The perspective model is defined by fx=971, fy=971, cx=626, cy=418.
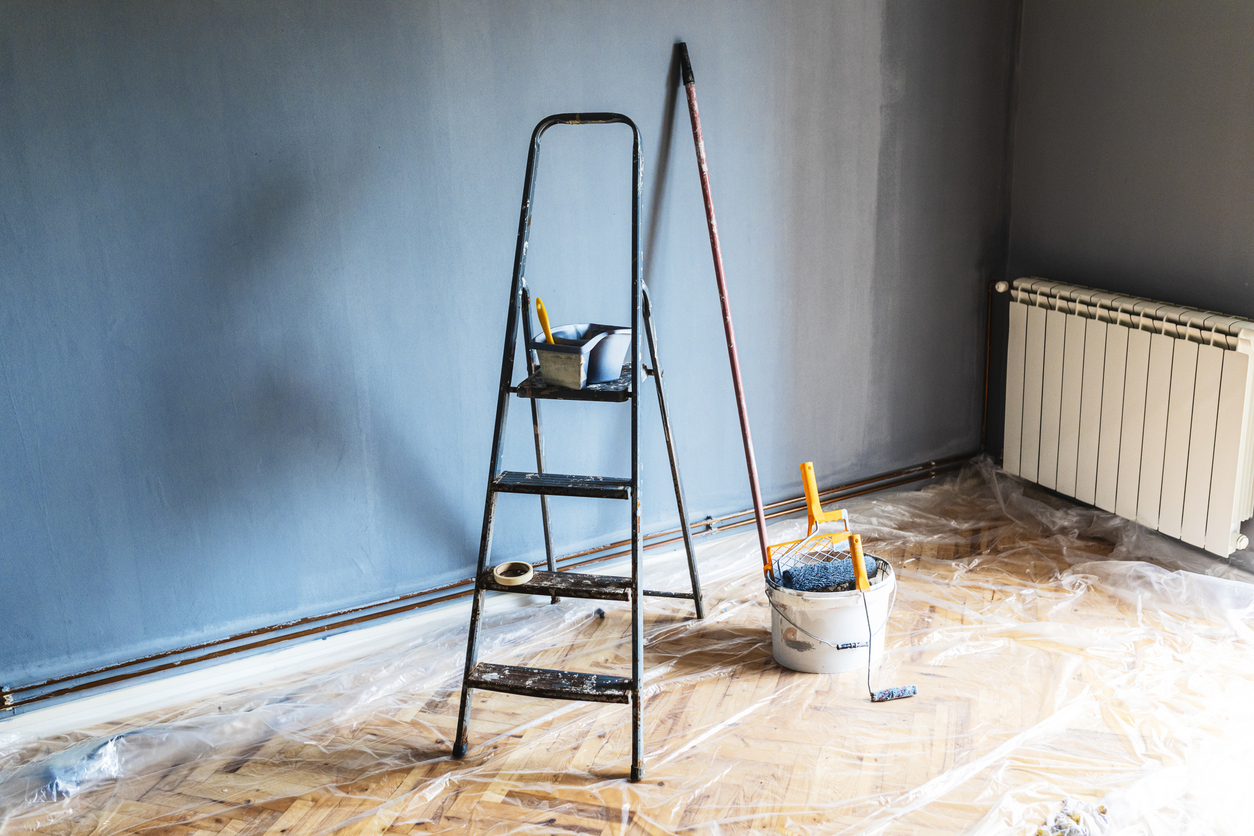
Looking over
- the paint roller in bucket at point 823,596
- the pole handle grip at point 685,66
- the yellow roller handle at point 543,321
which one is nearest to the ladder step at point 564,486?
the yellow roller handle at point 543,321

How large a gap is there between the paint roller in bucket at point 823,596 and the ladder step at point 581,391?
0.49 m

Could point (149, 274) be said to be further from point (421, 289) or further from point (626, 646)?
point (626, 646)

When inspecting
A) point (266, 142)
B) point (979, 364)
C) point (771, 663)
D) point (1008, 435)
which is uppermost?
point (266, 142)

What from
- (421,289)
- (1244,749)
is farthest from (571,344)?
(1244,749)

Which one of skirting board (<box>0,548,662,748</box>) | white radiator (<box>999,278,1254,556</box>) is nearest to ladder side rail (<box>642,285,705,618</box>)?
skirting board (<box>0,548,662,748</box>)

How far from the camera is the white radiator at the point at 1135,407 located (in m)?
2.61

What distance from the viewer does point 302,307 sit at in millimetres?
2379

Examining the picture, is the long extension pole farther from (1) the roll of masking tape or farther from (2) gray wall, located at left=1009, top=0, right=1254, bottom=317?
(2) gray wall, located at left=1009, top=0, right=1254, bottom=317

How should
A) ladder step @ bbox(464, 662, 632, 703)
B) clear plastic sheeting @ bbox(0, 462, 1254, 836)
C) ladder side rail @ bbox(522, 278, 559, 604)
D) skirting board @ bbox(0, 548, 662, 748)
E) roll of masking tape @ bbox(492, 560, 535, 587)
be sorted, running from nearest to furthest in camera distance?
clear plastic sheeting @ bbox(0, 462, 1254, 836)
ladder step @ bbox(464, 662, 632, 703)
roll of masking tape @ bbox(492, 560, 535, 587)
skirting board @ bbox(0, 548, 662, 748)
ladder side rail @ bbox(522, 278, 559, 604)

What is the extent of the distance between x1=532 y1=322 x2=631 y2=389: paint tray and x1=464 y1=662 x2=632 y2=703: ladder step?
647 mm

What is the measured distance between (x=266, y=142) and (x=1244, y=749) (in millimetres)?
2530

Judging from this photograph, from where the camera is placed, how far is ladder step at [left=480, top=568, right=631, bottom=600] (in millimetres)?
2154

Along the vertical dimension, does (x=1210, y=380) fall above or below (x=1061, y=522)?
above

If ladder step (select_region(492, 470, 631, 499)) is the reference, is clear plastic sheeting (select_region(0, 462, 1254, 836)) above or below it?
below
